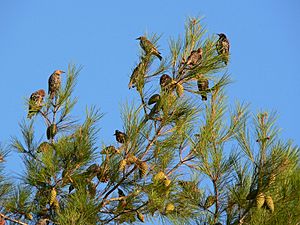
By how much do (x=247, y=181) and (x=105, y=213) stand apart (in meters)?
0.60

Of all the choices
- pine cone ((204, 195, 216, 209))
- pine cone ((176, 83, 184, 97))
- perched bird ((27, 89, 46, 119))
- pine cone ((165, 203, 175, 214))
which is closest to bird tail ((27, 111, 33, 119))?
perched bird ((27, 89, 46, 119))

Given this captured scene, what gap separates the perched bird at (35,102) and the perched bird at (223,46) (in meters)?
0.78

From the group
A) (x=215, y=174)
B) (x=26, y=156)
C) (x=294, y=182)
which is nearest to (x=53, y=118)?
(x=26, y=156)

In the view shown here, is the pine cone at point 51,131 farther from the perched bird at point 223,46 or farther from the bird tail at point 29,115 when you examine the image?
the perched bird at point 223,46

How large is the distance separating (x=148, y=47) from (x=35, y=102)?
0.55m

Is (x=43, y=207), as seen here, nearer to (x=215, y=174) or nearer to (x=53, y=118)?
(x=53, y=118)

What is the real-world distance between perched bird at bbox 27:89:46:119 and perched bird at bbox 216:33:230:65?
2.55ft

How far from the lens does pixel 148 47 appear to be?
395 centimetres

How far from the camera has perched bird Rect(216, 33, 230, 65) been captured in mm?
3890

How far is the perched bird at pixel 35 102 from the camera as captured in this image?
149 inches

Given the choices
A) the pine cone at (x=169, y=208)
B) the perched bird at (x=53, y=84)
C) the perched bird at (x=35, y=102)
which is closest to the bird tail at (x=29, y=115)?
the perched bird at (x=35, y=102)

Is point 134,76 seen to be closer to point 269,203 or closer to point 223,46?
point 223,46

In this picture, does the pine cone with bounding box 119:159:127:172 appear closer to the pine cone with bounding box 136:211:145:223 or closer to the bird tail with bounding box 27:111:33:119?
the pine cone with bounding box 136:211:145:223

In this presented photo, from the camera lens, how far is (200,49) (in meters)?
3.85
